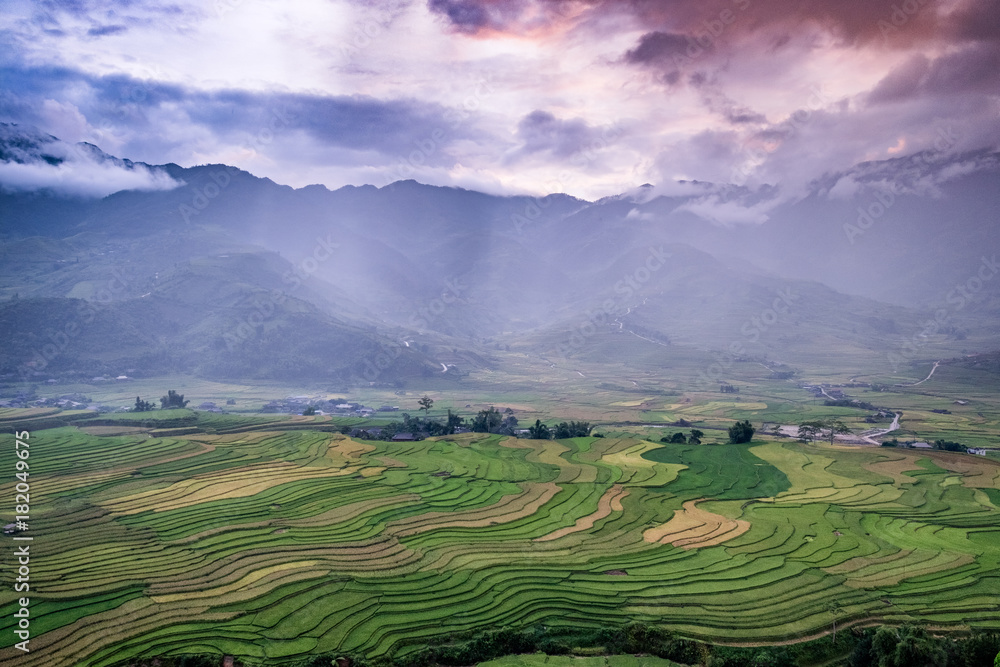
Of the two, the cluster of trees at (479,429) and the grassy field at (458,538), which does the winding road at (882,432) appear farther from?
the cluster of trees at (479,429)

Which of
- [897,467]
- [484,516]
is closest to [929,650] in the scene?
[484,516]

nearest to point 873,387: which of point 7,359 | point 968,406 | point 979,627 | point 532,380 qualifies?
point 968,406

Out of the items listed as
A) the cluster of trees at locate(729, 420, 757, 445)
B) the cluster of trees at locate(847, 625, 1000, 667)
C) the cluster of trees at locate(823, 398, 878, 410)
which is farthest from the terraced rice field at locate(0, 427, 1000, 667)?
the cluster of trees at locate(823, 398, 878, 410)

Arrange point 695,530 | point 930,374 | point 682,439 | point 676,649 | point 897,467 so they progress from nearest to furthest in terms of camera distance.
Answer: point 676,649 → point 695,530 → point 897,467 → point 682,439 → point 930,374

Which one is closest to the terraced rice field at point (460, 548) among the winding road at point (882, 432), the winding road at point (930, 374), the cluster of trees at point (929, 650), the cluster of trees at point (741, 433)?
the cluster of trees at point (929, 650)

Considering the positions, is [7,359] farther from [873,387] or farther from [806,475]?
[873,387]

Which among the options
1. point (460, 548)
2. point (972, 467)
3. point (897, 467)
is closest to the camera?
point (460, 548)

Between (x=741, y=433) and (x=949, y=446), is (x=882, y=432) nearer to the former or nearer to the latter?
(x=949, y=446)

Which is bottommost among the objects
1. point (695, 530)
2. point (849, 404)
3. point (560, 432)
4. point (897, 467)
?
point (695, 530)
